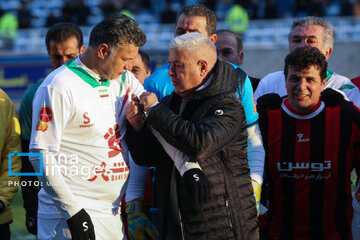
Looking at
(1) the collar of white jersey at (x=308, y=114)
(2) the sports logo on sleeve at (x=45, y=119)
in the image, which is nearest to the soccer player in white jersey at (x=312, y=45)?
(1) the collar of white jersey at (x=308, y=114)

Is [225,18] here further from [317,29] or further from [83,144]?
[83,144]

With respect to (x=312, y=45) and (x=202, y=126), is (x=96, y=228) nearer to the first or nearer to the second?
(x=202, y=126)

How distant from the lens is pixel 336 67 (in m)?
16.3

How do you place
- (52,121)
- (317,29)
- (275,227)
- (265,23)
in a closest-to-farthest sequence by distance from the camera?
(52,121)
(275,227)
(317,29)
(265,23)

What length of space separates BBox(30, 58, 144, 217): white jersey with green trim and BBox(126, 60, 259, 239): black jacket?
0.17 meters

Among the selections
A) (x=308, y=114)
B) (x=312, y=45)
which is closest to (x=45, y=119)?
(x=308, y=114)

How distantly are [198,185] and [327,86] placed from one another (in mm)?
1889

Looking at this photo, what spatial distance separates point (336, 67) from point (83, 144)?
46.3ft

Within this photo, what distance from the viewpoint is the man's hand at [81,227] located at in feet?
9.82

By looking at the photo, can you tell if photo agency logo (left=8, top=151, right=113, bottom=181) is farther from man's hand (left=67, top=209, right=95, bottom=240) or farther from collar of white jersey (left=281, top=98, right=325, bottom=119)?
collar of white jersey (left=281, top=98, right=325, bottom=119)

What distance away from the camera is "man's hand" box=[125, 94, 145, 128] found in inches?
127

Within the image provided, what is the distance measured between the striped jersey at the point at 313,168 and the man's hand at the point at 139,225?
2.90 feet

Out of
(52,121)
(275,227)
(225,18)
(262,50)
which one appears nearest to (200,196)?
(52,121)

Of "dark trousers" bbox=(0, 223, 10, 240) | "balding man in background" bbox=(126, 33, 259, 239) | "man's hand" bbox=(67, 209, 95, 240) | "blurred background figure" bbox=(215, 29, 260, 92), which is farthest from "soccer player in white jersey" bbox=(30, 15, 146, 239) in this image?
"blurred background figure" bbox=(215, 29, 260, 92)
